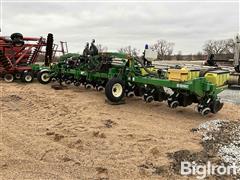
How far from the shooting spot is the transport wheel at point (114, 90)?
855 centimetres

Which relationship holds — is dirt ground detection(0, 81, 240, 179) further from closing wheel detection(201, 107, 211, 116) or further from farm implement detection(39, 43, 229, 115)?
farm implement detection(39, 43, 229, 115)

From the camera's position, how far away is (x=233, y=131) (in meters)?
6.33

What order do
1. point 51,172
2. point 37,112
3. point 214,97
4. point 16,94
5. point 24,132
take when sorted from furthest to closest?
point 16,94
point 37,112
point 214,97
point 24,132
point 51,172

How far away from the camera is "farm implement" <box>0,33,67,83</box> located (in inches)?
553

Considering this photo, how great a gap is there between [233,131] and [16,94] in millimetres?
6602

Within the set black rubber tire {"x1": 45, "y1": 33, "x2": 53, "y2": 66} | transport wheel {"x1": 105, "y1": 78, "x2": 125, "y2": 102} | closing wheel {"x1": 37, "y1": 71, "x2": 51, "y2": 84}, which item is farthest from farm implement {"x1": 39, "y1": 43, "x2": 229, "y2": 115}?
black rubber tire {"x1": 45, "y1": 33, "x2": 53, "y2": 66}

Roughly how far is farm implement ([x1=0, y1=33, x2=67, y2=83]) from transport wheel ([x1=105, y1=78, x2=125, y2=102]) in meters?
5.77

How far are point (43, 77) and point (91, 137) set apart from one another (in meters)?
7.95

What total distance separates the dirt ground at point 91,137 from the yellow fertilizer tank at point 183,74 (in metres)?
0.85

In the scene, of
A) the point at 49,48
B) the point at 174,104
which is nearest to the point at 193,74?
the point at 174,104

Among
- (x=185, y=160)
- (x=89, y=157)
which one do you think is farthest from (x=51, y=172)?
(x=185, y=160)

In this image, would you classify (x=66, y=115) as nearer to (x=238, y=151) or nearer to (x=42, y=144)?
(x=42, y=144)

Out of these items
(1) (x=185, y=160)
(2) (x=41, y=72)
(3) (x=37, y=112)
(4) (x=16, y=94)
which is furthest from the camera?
(2) (x=41, y=72)

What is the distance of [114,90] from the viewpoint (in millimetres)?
8680
